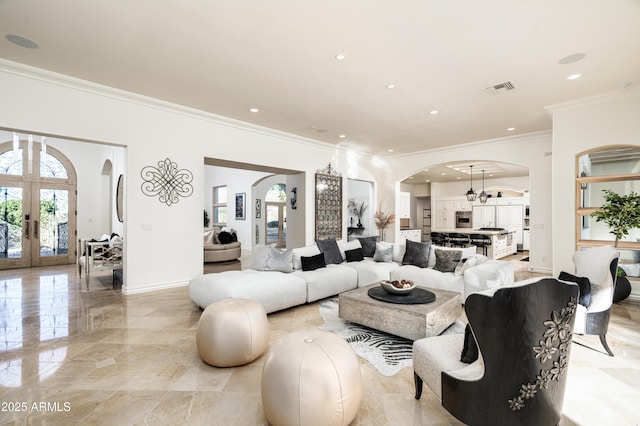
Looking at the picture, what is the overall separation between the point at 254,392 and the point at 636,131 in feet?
20.8

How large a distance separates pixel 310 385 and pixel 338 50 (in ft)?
10.7

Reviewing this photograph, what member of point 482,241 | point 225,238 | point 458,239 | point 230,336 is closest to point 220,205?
point 225,238

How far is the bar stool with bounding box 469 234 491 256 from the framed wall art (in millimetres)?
8000

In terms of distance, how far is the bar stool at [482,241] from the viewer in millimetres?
9164

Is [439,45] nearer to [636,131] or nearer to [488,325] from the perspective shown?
[488,325]

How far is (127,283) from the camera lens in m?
4.68

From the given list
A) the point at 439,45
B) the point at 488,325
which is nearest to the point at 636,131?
the point at 439,45

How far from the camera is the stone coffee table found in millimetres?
2898

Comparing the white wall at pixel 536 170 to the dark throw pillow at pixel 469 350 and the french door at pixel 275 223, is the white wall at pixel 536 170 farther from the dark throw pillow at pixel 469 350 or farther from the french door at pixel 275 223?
the french door at pixel 275 223

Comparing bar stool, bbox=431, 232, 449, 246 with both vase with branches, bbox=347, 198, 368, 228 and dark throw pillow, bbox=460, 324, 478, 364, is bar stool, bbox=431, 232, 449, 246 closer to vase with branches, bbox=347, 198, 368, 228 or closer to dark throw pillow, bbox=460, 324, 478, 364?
vase with branches, bbox=347, 198, 368, 228

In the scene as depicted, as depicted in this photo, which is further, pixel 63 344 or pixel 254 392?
pixel 63 344

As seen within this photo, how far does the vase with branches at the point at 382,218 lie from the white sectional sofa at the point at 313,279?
12.3 feet

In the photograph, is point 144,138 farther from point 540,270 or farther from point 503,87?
point 540,270

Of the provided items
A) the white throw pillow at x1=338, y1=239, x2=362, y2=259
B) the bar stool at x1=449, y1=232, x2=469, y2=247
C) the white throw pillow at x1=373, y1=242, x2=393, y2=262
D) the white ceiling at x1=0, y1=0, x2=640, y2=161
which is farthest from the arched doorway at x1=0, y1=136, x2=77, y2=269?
the bar stool at x1=449, y1=232, x2=469, y2=247
